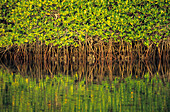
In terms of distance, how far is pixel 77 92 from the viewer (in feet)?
32.8

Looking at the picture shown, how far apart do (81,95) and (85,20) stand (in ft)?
25.2

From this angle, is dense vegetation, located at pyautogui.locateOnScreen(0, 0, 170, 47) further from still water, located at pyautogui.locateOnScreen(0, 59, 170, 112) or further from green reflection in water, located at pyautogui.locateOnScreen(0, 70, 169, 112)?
green reflection in water, located at pyautogui.locateOnScreen(0, 70, 169, 112)

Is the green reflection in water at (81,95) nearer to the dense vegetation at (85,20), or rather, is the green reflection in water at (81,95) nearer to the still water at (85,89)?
the still water at (85,89)

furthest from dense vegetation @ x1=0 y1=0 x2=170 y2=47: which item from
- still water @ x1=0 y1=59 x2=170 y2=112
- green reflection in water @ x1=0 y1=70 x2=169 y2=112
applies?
green reflection in water @ x1=0 y1=70 x2=169 y2=112

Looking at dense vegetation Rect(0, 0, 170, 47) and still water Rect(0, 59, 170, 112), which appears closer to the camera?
still water Rect(0, 59, 170, 112)

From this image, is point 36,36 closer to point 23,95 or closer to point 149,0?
point 149,0

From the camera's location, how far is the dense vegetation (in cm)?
1664

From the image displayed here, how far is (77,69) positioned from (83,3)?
3.00 metres

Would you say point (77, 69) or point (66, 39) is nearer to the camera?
point (77, 69)

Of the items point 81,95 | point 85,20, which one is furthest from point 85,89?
point 85,20

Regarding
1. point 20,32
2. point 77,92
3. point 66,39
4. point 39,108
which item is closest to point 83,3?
point 66,39

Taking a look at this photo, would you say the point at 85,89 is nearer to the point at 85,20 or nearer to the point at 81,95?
the point at 81,95

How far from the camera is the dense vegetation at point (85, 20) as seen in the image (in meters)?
16.6

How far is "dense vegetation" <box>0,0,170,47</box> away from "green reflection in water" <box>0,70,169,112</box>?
4.65 meters
